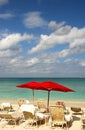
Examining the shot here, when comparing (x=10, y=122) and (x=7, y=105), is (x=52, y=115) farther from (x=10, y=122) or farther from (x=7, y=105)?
(x=7, y=105)

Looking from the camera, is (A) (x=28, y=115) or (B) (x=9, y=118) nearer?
(A) (x=28, y=115)

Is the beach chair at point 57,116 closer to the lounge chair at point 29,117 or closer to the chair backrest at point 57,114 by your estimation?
the chair backrest at point 57,114

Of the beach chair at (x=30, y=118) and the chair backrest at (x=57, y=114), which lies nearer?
the chair backrest at (x=57, y=114)

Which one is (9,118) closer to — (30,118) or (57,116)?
(30,118)

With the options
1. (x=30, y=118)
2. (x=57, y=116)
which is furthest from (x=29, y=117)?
(x=57, y=116)

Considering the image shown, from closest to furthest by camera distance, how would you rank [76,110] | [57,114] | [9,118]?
1. [57,114]
2. [9,118]
3. [76,110]

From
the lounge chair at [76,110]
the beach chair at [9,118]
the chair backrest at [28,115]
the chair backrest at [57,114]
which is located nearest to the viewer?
the chair backrest at [57,114]

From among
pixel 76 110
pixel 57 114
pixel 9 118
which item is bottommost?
pixel 9 118

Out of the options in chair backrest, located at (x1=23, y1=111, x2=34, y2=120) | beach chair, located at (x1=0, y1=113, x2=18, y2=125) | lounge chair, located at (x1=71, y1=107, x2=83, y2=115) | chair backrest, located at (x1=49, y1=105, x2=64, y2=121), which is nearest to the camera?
chair backrest, located at (x1=49, y1=105, x2=64, y2=121)

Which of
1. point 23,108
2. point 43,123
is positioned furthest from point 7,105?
point 43,123

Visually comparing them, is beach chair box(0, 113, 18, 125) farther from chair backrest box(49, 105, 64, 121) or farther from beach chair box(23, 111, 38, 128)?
chair backrest box(49, 105, 64, 121)

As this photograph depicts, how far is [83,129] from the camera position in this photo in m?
11.6

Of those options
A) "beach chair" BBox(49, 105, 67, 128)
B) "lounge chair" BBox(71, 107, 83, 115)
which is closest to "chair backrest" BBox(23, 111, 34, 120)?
"beach chair" BBox(49, 105, 67, 128)

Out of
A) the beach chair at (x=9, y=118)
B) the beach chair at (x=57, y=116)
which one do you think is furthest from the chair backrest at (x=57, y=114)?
the beach chair at (x=9, y=118)
